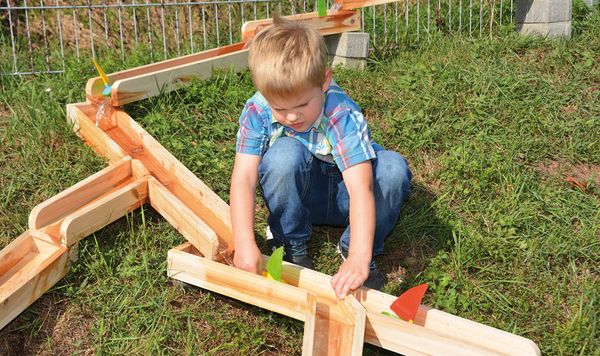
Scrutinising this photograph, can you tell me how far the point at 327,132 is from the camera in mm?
2693

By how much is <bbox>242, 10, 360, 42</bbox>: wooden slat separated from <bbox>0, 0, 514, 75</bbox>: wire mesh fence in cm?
25

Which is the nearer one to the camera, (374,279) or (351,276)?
(351,276)

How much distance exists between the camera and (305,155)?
2760 millimetres

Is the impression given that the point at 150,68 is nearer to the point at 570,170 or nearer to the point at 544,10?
the point at 570,170

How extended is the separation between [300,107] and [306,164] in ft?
1.15

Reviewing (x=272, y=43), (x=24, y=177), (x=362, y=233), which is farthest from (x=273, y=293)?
(x=24, y=177)

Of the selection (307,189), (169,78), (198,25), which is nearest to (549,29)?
(198,25)

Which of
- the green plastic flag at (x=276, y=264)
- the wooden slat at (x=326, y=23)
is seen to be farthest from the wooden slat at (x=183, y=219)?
the wooden slat at (x=326, y=23)

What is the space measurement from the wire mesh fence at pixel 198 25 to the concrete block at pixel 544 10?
197 mm

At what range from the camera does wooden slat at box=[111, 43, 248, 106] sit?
374 cm

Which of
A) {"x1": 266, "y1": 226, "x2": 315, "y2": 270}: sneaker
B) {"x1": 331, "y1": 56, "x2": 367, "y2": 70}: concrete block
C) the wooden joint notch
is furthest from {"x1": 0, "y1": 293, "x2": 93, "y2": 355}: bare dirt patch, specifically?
{"x1": 331, "y1": 56, "x2": 367, "y2": 70}: concrete block

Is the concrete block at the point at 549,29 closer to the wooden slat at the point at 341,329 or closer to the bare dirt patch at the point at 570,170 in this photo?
the bare dirt patch at the point at 570,170

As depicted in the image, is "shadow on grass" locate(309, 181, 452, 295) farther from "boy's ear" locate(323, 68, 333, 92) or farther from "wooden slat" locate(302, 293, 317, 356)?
"boy's ear" locate(323, 68, 333, 92)

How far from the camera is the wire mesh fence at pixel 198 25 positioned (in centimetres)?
471
